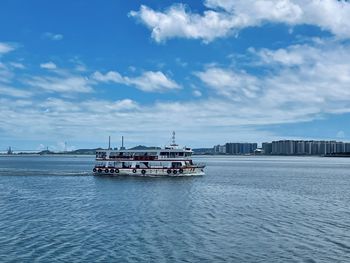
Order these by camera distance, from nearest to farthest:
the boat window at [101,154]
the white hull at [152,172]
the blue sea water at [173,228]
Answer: the blue sea water at [173,228] → the white hull at [152,172] → the boat window at [101,154]

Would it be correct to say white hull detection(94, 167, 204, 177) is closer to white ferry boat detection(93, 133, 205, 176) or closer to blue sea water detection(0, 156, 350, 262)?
white ferry boat detection(93, 133, 205, 176)

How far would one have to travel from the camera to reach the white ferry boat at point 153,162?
402 feet

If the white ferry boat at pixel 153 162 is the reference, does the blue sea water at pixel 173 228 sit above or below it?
below

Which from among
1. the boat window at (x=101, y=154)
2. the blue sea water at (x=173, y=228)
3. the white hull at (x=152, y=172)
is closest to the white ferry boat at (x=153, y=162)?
the white hull at (x=152, y=172)

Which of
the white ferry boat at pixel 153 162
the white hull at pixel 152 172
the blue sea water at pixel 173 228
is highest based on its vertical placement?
the white ferry boat at pixel 153 162

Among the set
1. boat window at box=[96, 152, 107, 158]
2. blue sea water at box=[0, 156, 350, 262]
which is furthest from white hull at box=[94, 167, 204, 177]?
blue sea water at box=[0, 156, 350, 262]

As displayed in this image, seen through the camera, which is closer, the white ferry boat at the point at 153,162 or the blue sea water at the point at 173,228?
the blue sea water at the point at 173,228

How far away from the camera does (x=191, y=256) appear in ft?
117

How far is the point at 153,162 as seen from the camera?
12506 centimetres

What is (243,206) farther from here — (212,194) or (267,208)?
(212,194)

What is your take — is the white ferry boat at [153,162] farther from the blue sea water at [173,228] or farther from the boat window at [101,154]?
the blue sea water at [173,228]

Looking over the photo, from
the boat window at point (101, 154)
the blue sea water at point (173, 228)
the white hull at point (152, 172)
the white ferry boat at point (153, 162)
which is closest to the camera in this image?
the blue sea water at point (173, 228)

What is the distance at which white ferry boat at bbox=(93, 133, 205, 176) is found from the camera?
12244cm

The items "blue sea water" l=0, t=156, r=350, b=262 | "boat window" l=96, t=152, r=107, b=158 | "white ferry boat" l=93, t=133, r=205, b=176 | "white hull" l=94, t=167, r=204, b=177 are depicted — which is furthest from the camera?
"boat window" l=96, t=152, r=107, b=158
